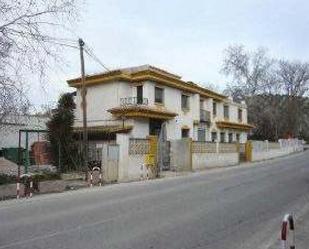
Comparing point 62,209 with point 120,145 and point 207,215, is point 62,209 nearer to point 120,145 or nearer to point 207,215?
point 207,215

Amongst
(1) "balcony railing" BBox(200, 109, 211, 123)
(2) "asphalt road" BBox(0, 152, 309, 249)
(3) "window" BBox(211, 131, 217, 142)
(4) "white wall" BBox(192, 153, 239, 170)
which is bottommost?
(2) "asphalt road" BBox(0, 152, 309, 249)

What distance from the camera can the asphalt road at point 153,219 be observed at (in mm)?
10164

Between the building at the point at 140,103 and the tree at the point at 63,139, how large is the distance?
719cm

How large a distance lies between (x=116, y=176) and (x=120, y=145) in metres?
1.76

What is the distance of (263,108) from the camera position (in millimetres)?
87875

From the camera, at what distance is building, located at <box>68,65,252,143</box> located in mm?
41062

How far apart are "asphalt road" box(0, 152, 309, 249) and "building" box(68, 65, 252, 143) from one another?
817 inches

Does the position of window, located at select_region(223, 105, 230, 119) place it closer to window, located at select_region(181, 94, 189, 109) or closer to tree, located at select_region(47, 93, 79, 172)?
window, located at select_region(181, 94, 189, 109)

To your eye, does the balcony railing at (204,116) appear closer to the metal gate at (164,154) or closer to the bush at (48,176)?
the metal gate at (164,154)

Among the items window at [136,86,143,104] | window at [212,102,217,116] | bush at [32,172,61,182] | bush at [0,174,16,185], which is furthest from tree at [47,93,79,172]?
window at [212,102,217,116]

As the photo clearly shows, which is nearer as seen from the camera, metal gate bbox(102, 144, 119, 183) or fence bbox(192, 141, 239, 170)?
metal gate bbox(102, 144, 119, 183)

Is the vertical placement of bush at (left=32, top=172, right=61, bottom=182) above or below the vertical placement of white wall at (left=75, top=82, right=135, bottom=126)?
below

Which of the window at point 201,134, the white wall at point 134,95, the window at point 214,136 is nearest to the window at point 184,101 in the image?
the white wall at point 134,95

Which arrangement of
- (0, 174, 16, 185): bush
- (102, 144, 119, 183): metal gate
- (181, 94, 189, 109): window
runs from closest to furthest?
(0, 174, 16, 185): bush → (102, 144, 119, 183): metal gate → (181, 94, 189, 109): window
